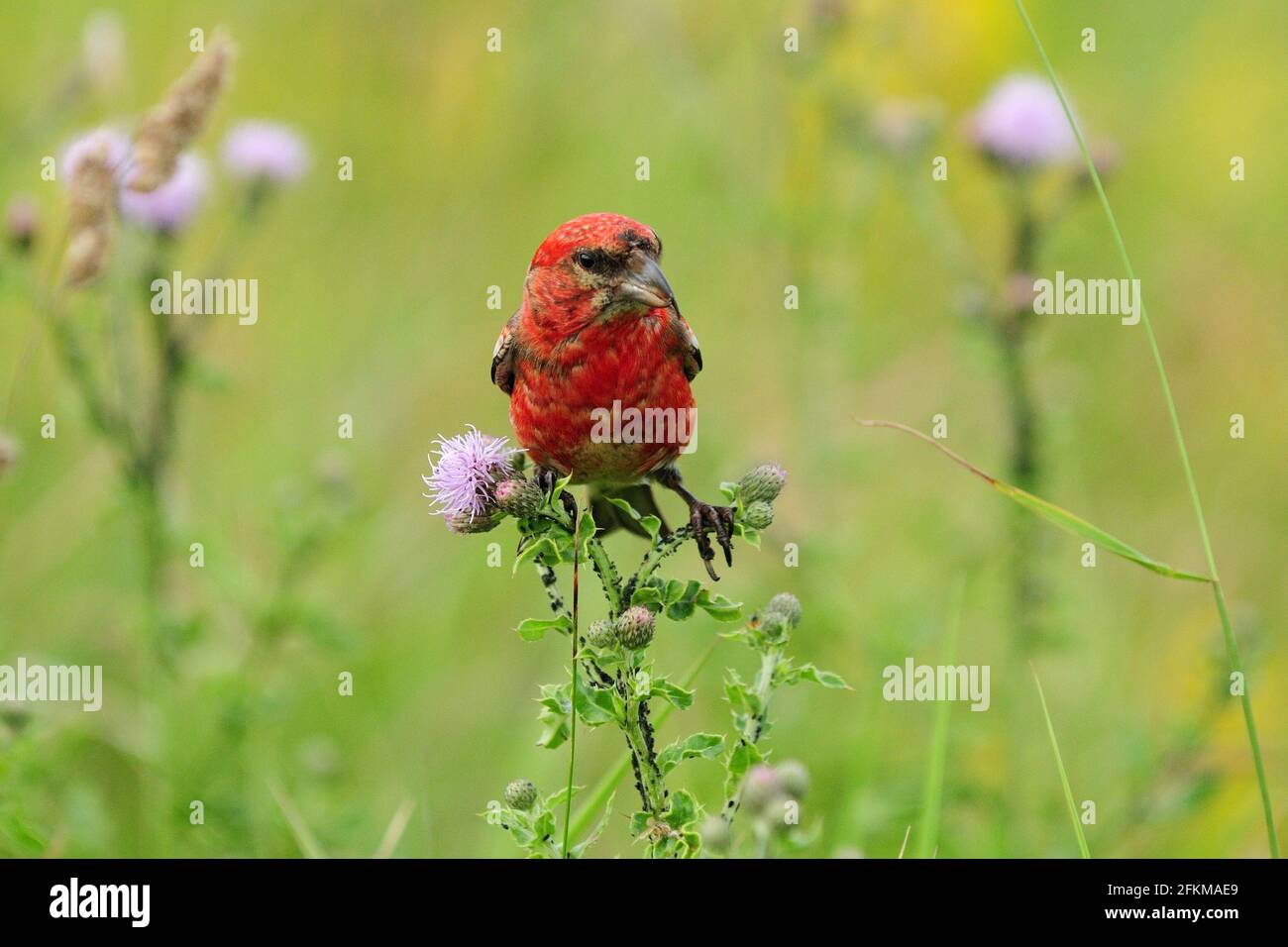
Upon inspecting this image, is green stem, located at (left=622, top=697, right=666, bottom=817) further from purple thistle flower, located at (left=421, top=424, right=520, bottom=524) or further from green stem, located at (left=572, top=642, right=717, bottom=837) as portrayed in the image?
purple thistle flower, located at (left=421, top=424, right=520, bottom=524)

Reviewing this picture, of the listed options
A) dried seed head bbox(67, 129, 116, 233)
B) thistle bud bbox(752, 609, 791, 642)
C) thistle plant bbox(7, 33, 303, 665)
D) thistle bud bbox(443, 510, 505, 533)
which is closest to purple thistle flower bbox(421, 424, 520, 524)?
thistle bud bbox(443, 510, 505, 533)

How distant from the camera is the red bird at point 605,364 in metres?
2.81

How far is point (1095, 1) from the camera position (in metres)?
7.59

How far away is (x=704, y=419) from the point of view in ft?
18.7

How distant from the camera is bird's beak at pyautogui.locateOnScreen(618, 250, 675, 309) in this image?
280 cm

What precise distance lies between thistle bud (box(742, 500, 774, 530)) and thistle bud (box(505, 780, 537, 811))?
2.10 feet

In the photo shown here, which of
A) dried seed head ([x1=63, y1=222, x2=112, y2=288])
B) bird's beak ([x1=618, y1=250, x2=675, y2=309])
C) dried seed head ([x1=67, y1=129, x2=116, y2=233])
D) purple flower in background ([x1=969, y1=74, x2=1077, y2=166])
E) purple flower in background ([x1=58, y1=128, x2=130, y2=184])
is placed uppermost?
purple flower in background ([x1=969, y1=74, x2=1077, y2=166])

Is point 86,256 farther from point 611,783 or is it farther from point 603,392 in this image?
point 611,783

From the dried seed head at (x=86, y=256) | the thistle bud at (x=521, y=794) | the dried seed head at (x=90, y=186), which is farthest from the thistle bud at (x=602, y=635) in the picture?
the dried seed head at (x=90, y=186)

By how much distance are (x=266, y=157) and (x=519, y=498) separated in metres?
2.96

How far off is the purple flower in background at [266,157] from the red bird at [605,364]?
93.9 inches

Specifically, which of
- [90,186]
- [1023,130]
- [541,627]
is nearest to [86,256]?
[90,186]

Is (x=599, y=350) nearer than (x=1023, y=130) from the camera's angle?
Yes
